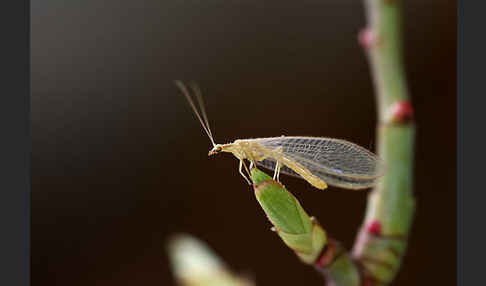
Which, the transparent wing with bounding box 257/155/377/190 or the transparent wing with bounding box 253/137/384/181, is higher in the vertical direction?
the transparent wing with bounding box 253/137/384/181

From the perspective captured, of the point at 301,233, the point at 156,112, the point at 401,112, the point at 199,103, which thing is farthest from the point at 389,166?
the point at 156,112

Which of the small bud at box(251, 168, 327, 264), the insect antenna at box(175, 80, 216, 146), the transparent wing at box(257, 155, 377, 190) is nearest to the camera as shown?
the small bud at box(251, 168, 327, 264)

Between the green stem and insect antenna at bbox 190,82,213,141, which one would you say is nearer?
the green stem

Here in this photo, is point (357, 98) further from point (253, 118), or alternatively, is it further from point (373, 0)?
point (373, 0)

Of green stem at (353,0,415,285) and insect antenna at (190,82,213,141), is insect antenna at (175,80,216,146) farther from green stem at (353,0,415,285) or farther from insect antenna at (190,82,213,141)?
green stem at (353,0,415,285)

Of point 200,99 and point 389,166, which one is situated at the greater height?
point 200,99

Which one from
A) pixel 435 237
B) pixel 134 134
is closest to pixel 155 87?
pixel 134 134

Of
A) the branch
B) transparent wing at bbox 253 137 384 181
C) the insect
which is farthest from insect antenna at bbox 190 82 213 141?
the branch

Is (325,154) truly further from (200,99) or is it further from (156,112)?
(156,112)
